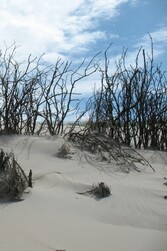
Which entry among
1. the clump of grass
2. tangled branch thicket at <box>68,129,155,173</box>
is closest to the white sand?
the clump of grass

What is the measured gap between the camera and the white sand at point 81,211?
98.3 inches

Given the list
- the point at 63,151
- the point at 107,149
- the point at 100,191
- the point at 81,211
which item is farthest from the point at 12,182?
the point at 107,149

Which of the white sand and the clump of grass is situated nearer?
the white sand

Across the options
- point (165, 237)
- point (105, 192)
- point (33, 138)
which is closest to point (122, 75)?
point (33, 138)

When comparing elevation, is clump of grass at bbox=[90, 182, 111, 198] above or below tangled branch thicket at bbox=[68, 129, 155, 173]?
below

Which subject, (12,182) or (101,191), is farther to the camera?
(101,191)

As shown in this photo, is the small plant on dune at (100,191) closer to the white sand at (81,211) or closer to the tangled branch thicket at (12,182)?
the white sand at (81,211)

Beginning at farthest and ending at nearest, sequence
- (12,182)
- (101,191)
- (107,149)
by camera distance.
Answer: (107,149) → (101,191) → (12,182)

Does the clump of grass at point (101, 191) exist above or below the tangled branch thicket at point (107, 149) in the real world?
below

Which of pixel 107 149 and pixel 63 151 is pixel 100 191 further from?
pixel 107 149

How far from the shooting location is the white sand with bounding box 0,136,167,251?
8.20 feet

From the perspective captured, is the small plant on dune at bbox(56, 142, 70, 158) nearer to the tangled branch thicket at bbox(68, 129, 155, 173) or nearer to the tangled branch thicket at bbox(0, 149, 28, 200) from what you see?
the tangled branch thicket at bbox(68, 129, 155, 173)

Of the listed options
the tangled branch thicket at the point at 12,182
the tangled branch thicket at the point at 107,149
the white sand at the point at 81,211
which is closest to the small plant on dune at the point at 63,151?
the white sand at the point at 81,211

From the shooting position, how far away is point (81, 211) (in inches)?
120
